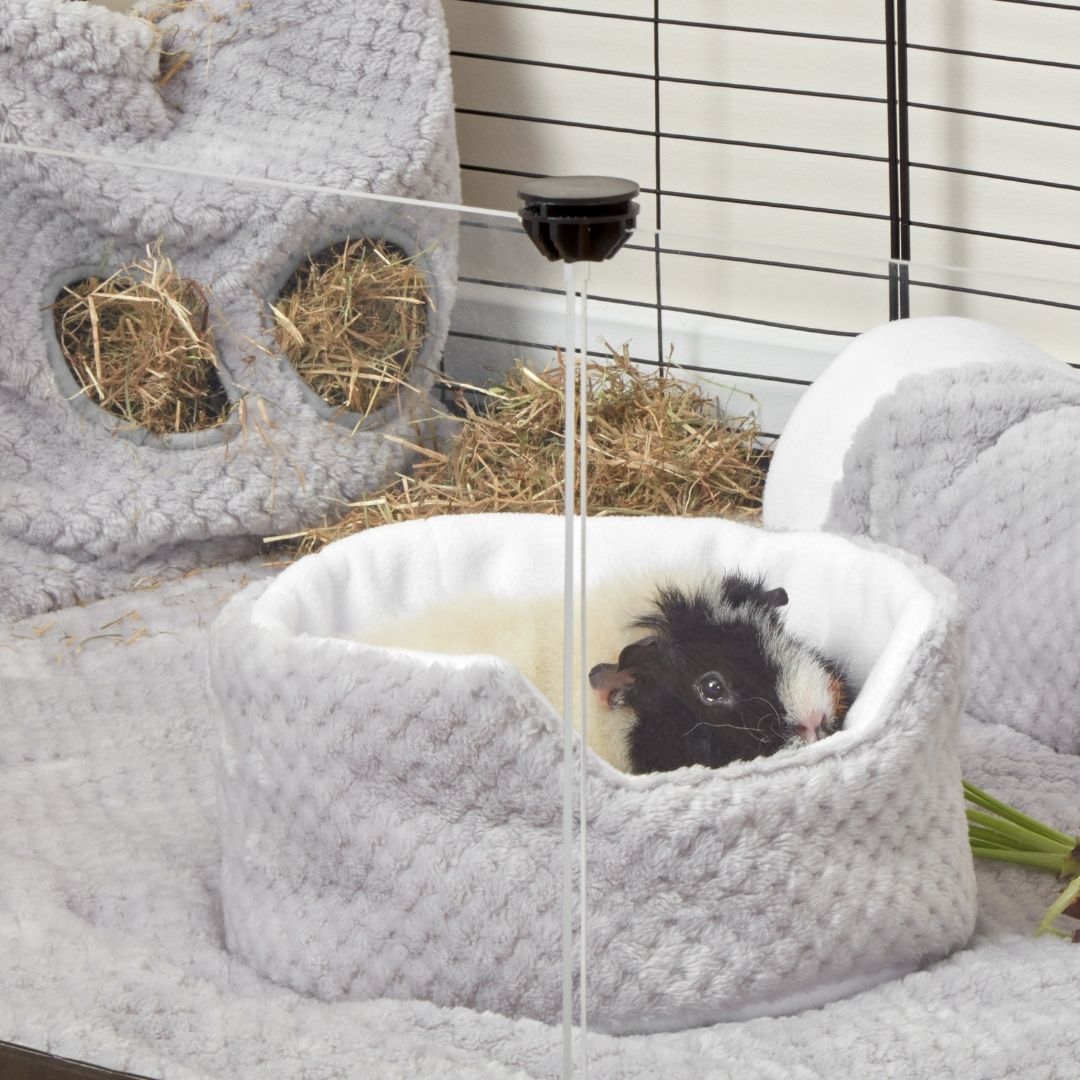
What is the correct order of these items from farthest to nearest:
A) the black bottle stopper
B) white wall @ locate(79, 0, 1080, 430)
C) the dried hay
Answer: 1. white wall @ locate(79, 0, 1080, 430)
2. the dried hay
3. the black bottle stopper

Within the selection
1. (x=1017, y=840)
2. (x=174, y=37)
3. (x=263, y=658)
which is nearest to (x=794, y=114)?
(x=174, y=37)

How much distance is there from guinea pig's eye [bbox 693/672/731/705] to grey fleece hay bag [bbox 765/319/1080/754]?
0.14 meters

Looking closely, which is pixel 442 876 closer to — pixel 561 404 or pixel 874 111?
pixel 561 404

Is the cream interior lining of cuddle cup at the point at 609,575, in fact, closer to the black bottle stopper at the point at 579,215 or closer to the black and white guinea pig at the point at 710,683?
the black and white guinea pig at the point at 710,683

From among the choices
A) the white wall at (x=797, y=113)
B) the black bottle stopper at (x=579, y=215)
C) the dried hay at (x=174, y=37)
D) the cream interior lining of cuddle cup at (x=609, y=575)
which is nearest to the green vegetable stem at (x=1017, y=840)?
the cream interior lining of cuddle cup at (x=609, y=575)

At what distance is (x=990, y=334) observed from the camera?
845mm

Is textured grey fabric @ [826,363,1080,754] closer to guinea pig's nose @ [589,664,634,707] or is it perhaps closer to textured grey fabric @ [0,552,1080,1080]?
textured grey fabric @ [0,552,1080,1080]

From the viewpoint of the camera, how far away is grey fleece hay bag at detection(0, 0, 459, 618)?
742 mm

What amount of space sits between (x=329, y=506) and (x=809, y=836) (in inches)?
11.7

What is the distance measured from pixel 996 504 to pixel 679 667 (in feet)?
0.85

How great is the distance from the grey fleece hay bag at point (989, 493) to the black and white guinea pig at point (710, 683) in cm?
10

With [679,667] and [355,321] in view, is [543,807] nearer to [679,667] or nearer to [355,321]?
[679,667]

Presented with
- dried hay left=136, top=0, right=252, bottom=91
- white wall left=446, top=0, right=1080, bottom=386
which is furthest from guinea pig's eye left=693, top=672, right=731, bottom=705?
white wall left=446, top=0, right=1080, bottom=386

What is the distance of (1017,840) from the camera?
87cm
